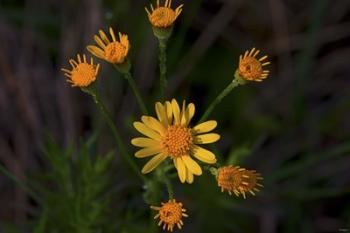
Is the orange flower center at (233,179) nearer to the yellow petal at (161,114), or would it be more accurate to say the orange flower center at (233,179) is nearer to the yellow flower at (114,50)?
the yellow petal at (161,114)

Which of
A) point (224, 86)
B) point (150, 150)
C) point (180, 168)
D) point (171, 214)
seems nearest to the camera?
point (171, 214)

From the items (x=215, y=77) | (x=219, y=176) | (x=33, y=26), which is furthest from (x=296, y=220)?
(x=33, y=26)

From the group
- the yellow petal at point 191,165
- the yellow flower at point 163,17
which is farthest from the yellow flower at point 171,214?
the yellow flower at point 163,17

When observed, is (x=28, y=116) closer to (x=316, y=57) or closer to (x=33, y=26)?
(x=33, y=26)

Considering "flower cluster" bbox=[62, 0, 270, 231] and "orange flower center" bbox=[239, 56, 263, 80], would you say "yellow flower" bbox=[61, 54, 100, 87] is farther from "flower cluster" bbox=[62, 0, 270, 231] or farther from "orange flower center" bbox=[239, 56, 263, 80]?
"orange flower center" bbox=[239, 56, 263, 80]

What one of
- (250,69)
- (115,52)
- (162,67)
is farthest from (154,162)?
(250,69)

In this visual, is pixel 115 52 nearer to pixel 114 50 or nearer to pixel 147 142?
pixel 114 50
